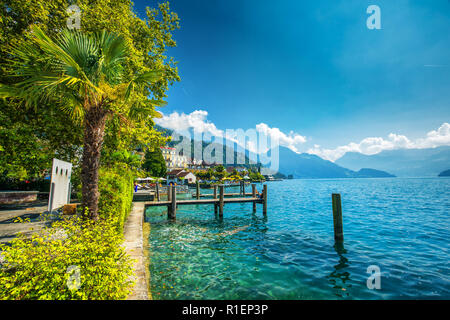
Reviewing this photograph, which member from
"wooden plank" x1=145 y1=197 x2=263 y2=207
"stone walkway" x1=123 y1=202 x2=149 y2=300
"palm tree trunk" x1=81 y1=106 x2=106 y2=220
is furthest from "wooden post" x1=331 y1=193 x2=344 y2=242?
"palm tree trunk" x1=81 y1=106 x2=106 y2=220

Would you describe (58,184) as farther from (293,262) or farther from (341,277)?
(341,277)

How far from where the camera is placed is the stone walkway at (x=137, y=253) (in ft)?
13.8

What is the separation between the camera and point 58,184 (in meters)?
5.58

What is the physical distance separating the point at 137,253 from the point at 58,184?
3115mm

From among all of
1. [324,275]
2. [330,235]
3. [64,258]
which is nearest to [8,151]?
[64,258]

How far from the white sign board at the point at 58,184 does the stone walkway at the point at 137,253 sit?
7.49 feet

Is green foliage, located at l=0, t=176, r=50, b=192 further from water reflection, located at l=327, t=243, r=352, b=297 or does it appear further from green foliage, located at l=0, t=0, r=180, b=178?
water reflection, located at l=327, t=243, r=352, b=297

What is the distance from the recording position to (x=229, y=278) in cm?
679

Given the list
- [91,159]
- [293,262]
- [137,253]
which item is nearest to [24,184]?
[91,159]

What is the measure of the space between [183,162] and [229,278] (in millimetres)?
133973

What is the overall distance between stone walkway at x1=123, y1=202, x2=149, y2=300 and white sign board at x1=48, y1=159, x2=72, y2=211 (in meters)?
2.28

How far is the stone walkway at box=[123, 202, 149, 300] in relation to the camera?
422 centimetres

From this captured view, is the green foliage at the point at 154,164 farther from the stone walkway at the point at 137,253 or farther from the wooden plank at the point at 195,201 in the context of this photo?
the stone walkway at the point at 137,253
